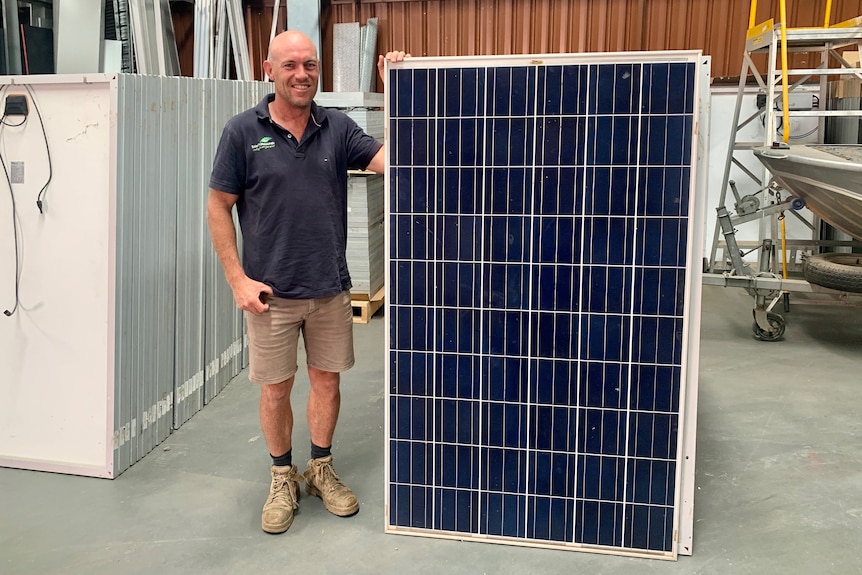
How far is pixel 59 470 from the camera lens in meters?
3.68

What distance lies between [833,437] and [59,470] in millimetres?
3938

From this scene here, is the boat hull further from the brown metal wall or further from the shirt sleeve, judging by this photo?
the shirt sleeve

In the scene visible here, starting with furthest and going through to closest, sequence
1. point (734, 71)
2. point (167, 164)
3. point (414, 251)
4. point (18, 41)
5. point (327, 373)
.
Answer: point (734, 71) → point (18, 41) → point (167, 164) → point (327, 373) → point (414, 251)

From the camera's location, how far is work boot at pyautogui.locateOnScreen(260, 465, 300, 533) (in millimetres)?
3146

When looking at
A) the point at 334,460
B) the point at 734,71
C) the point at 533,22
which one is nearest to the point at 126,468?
the point at 334,460

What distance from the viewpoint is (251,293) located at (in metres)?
3.02

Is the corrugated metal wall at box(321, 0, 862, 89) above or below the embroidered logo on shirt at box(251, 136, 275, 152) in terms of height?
above

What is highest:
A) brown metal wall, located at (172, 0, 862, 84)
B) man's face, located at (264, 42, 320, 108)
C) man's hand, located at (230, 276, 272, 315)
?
brown metal wall, located at (172, 0, 862, 84)

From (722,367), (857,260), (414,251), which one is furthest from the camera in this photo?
(857,260)

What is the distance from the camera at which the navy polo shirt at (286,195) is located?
9.88ft

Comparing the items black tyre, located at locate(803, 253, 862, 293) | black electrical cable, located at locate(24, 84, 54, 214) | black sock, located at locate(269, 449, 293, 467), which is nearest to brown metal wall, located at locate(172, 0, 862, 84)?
black tyre, located at locate(803, 253, 862, 293)

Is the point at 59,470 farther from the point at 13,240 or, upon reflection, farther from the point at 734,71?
the point at 734,71

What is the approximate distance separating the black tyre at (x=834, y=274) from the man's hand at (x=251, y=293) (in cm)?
450

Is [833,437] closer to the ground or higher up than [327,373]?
closer to the ground
